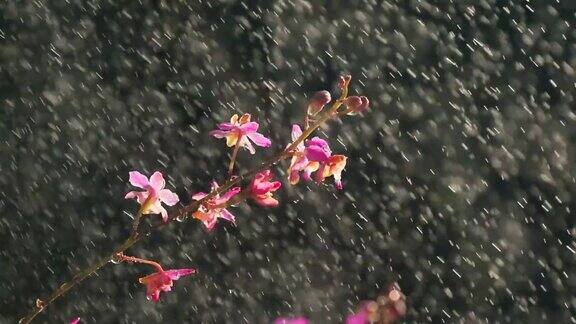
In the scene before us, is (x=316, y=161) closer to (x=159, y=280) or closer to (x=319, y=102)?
(x=319, y=102)

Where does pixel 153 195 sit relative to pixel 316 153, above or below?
below

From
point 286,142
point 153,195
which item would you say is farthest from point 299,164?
point 286,142

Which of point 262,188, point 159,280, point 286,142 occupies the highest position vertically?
point 262,188

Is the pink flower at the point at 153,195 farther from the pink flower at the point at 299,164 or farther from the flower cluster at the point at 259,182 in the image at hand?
the pink flower at the point at 299,164

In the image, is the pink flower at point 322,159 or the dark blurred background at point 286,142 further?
the dark blurred background at point 286,142

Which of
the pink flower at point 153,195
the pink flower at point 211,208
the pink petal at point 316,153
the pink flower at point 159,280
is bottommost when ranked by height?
the pink flower at point 159,280

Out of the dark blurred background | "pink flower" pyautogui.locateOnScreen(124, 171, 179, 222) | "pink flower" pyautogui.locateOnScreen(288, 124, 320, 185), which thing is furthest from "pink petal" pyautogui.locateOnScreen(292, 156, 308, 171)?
the dark blurred background

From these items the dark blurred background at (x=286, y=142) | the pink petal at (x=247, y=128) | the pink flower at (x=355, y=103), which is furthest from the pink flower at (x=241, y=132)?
the dark blurred background at (x=286, y=142)

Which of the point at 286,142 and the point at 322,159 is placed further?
the point at 286,142

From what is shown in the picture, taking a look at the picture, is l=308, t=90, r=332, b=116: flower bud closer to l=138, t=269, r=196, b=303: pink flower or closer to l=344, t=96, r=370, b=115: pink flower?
l=344, t=96, r=370, b=115: pink flower
